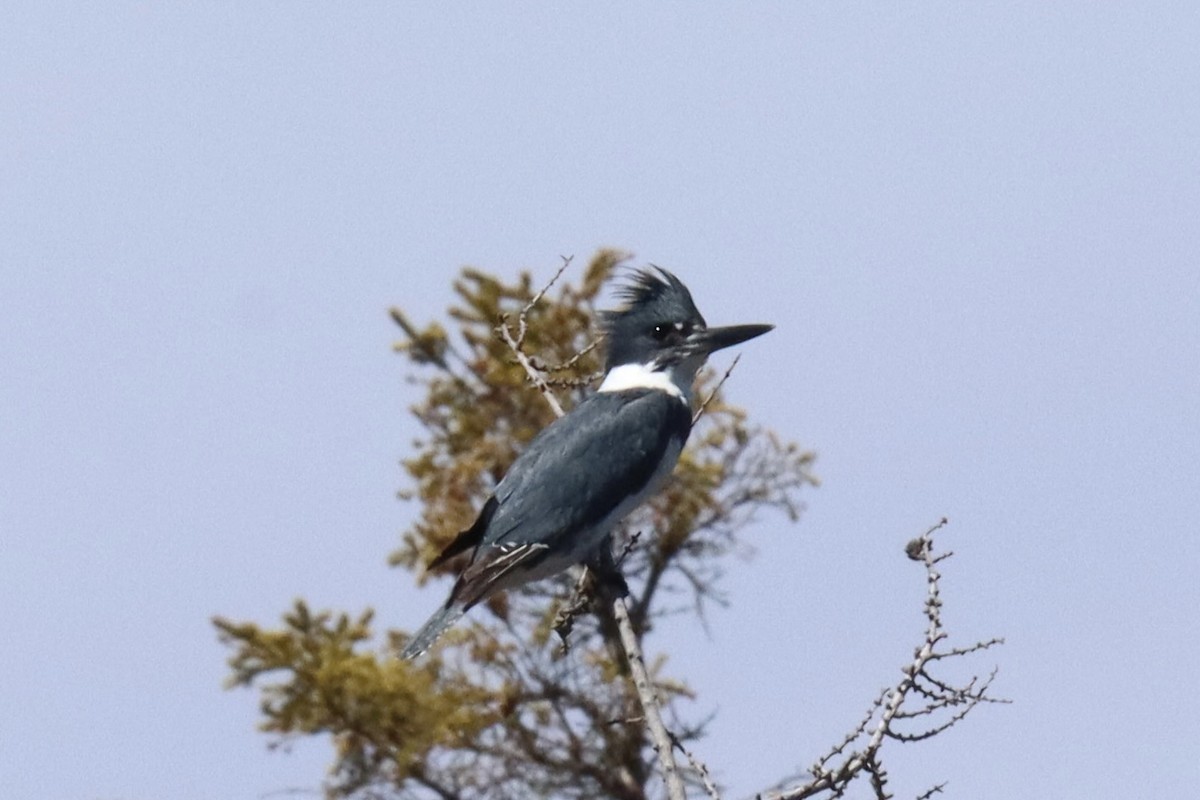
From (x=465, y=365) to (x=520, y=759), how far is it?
2.28 m

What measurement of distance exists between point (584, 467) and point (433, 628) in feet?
2.06

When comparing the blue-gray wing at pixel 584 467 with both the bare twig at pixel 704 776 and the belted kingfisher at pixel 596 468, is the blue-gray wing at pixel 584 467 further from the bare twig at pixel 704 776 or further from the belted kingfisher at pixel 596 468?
the bare twig at pixel 704 776

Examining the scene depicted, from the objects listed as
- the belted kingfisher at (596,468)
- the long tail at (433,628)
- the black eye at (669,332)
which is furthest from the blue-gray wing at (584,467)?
the black eye at (669,332)

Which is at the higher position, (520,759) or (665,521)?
(665,521)

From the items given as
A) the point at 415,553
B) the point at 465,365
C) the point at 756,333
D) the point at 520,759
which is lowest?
the point at 756,333

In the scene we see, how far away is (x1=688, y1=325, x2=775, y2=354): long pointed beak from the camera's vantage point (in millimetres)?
6176

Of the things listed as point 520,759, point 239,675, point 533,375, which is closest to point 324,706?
point 239,675

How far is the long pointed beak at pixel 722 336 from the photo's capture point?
618 centimetres

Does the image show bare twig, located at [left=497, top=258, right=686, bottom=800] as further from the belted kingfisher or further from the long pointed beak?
the long pointed beak

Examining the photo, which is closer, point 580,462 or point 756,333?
point 580,462

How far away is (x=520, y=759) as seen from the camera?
12.0 metres

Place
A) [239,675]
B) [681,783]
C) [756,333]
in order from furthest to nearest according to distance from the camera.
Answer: [239,675] → [756,333] → [681,783]

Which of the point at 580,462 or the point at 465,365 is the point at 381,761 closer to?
the point at 465,365

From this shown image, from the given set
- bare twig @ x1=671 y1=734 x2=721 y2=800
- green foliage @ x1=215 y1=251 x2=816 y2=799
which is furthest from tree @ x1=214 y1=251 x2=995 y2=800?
bare twig @ x1=671 y1=734 x2=721 y2=800
